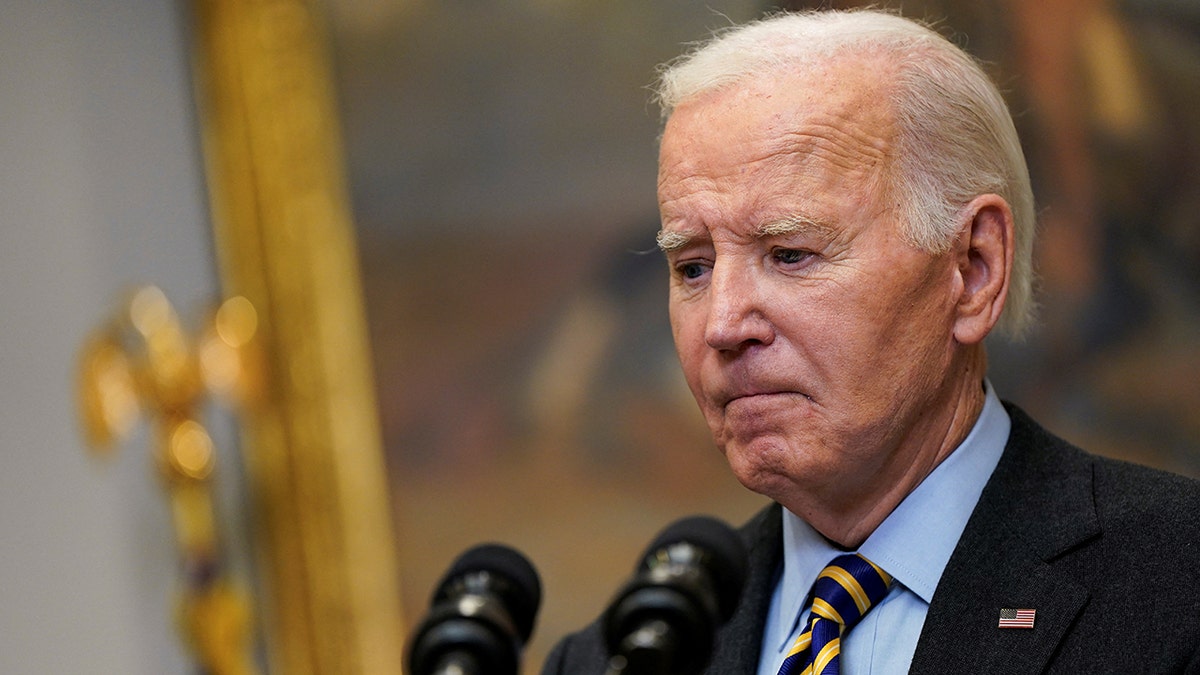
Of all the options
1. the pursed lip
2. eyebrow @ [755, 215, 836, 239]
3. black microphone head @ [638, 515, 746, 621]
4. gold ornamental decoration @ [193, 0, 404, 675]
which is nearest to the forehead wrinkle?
eyebrow @ [755, 215, 836, 239]

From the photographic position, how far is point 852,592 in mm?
2229

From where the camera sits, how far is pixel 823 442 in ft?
7.13

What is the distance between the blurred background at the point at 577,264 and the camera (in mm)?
3877

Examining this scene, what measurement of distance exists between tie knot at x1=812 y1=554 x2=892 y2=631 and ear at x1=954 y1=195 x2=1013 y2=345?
0.43 metres

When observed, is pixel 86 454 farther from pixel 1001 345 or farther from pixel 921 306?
pixel 921 306

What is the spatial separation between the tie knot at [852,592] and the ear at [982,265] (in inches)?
16.7

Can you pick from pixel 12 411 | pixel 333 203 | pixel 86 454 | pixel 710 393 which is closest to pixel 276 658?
pixel 86 454

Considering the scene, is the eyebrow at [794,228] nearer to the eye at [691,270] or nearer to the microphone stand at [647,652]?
the eye at [691,270]

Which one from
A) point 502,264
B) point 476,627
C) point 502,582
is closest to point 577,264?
point 502,264

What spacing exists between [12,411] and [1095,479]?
4614mm

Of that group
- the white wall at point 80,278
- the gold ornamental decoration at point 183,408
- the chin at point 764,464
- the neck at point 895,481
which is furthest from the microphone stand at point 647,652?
the white wall at point 80,278

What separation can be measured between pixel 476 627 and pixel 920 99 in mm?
1272

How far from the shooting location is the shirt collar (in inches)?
87.3

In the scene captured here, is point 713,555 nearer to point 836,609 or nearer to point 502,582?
point 502,582
